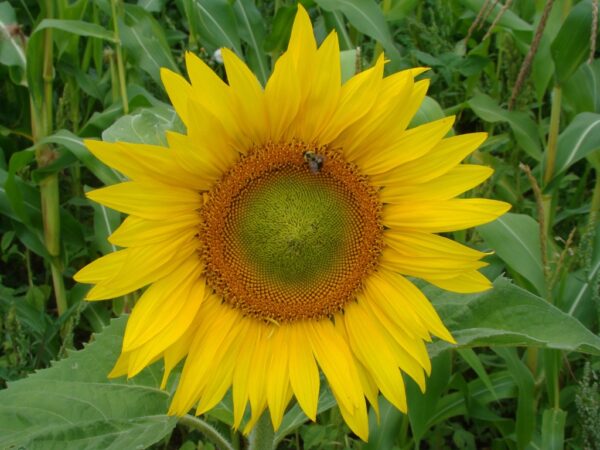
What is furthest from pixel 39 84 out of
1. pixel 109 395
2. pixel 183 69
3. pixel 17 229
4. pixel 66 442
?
pixel 66 442

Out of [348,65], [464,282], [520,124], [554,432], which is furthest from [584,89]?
[464,282]

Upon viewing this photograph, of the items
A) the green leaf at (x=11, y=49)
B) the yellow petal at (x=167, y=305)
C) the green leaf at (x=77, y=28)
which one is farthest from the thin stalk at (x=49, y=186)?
the yellow petal at (x=167, y=305)

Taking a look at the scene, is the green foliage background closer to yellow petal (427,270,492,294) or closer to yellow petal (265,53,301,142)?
yellow petal (427,270,492,294)

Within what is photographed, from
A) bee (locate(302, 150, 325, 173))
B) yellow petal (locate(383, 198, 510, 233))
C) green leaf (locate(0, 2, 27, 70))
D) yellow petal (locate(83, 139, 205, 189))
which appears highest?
yellow petal (locate(83, 139, 205, 189))

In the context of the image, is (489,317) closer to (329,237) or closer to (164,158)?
(329,237)

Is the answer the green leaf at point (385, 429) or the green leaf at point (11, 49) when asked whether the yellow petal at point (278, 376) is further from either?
the green leaf at point (11, 49)

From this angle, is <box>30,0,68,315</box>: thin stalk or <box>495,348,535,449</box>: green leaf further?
<box>30,0,68,315</box>: thin stalk

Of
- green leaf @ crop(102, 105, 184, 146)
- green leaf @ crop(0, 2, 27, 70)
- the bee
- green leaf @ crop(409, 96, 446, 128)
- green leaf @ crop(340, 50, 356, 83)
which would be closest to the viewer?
the bee

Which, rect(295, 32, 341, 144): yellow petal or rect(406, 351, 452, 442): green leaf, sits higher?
rect(295, 32, 341, 144): yellow petal

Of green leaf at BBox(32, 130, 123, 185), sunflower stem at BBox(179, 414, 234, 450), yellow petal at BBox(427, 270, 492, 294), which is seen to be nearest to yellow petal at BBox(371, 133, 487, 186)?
yellow petal at BBox(427, 270, 492, 294)
